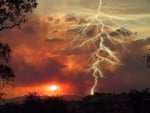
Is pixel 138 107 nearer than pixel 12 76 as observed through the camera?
No

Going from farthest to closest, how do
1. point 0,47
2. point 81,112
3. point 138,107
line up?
point 81,112 < point 138,107 < point 0,47

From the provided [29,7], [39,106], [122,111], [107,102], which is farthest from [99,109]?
[29,7]

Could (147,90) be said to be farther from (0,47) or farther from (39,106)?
(0,47)

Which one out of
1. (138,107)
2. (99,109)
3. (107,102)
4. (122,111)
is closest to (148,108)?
(138,107)

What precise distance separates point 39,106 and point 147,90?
21.3m

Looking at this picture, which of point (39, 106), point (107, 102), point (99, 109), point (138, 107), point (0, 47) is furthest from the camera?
point (107, 102)

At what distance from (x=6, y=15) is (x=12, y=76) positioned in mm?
4479

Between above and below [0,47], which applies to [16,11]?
above

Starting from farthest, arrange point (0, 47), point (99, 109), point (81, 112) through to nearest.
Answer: point (99, 109) → point (81, 112) → point (0, 47)

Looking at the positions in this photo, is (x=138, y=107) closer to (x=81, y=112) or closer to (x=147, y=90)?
(x=147, y=90)

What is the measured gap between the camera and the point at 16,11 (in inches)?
1683

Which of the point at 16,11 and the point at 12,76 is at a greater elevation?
the point at 16,11

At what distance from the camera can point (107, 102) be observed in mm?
140375

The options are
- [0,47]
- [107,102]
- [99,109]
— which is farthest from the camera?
[107,102]
